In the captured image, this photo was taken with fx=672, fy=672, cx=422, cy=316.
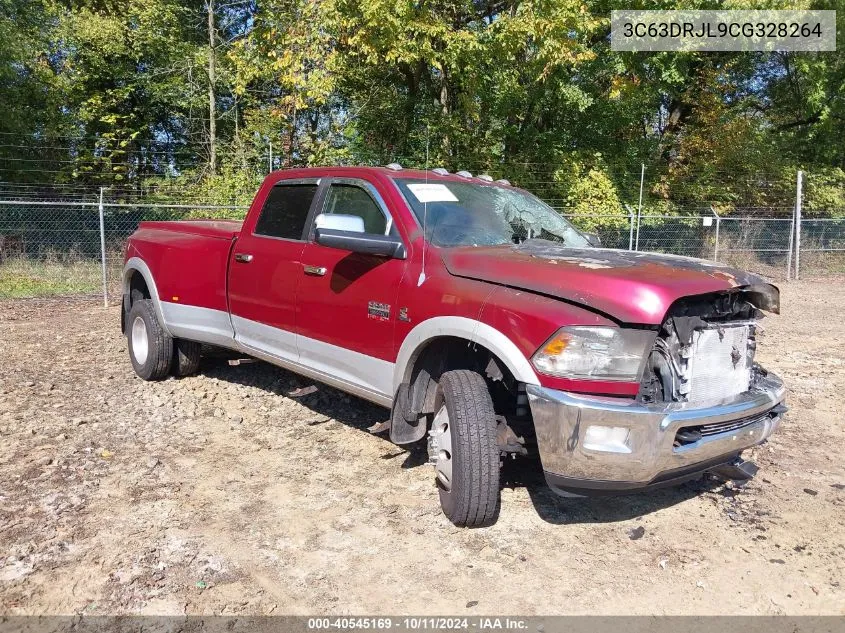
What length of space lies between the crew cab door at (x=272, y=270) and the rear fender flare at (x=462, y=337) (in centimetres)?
117

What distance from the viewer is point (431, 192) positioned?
4.29m

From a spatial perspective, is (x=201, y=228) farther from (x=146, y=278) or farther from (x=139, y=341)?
(x=139, y=341)

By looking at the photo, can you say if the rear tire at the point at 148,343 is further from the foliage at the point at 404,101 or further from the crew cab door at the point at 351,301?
the foliage at the point at 404,101

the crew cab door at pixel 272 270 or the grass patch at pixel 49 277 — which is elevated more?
the crew cab door at pixel 272 270

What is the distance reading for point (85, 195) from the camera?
16734 mm

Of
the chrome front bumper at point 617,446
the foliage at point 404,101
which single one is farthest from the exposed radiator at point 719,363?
the foliage at point 404,101

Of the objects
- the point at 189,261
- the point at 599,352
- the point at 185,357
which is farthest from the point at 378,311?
the point at 185,357

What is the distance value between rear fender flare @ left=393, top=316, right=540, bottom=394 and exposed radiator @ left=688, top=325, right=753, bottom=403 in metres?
0.79

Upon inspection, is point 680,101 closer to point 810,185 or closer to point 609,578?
point 810,185

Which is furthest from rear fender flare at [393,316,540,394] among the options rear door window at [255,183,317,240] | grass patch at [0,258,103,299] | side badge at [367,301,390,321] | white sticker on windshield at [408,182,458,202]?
grass patch at [0,258,103,299]

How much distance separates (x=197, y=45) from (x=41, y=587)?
19.2m

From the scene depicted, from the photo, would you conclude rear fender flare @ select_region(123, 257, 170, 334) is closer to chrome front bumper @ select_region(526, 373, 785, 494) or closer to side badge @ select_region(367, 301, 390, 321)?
side badge @ select_region(367, 301, 390, 321)

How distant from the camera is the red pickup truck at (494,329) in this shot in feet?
9.94

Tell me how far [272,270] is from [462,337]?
6.41 ft
